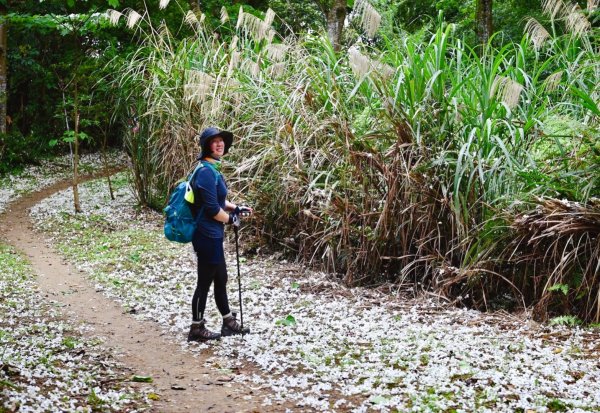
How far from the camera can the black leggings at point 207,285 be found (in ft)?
18.7

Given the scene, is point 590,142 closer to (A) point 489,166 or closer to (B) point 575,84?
(A) point 489,166

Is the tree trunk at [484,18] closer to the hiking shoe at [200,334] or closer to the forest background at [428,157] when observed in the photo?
the forest background at [428,157]

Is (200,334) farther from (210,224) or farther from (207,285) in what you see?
(210,224)

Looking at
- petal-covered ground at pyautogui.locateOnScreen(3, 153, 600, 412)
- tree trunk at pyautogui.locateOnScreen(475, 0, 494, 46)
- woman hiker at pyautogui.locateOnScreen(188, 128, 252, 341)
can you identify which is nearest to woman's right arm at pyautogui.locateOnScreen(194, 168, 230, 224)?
woman hiker at pyautogui.locateOnScreen(188, 128, 252, 341)

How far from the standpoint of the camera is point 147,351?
5.69 m

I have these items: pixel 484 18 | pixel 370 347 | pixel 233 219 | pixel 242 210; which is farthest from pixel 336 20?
pixel 370 347

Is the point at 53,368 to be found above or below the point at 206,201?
below

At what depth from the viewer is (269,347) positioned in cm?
554

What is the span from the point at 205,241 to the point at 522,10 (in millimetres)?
11688

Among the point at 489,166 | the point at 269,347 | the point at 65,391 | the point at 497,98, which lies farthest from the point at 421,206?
the point at 65,391

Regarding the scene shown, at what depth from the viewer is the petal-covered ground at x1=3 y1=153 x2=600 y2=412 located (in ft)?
14.2

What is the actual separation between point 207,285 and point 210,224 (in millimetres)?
566

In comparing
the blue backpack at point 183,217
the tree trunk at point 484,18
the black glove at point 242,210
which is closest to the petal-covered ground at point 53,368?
the blue backpack at point 183,217

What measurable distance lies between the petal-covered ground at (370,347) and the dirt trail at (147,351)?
17 cm
